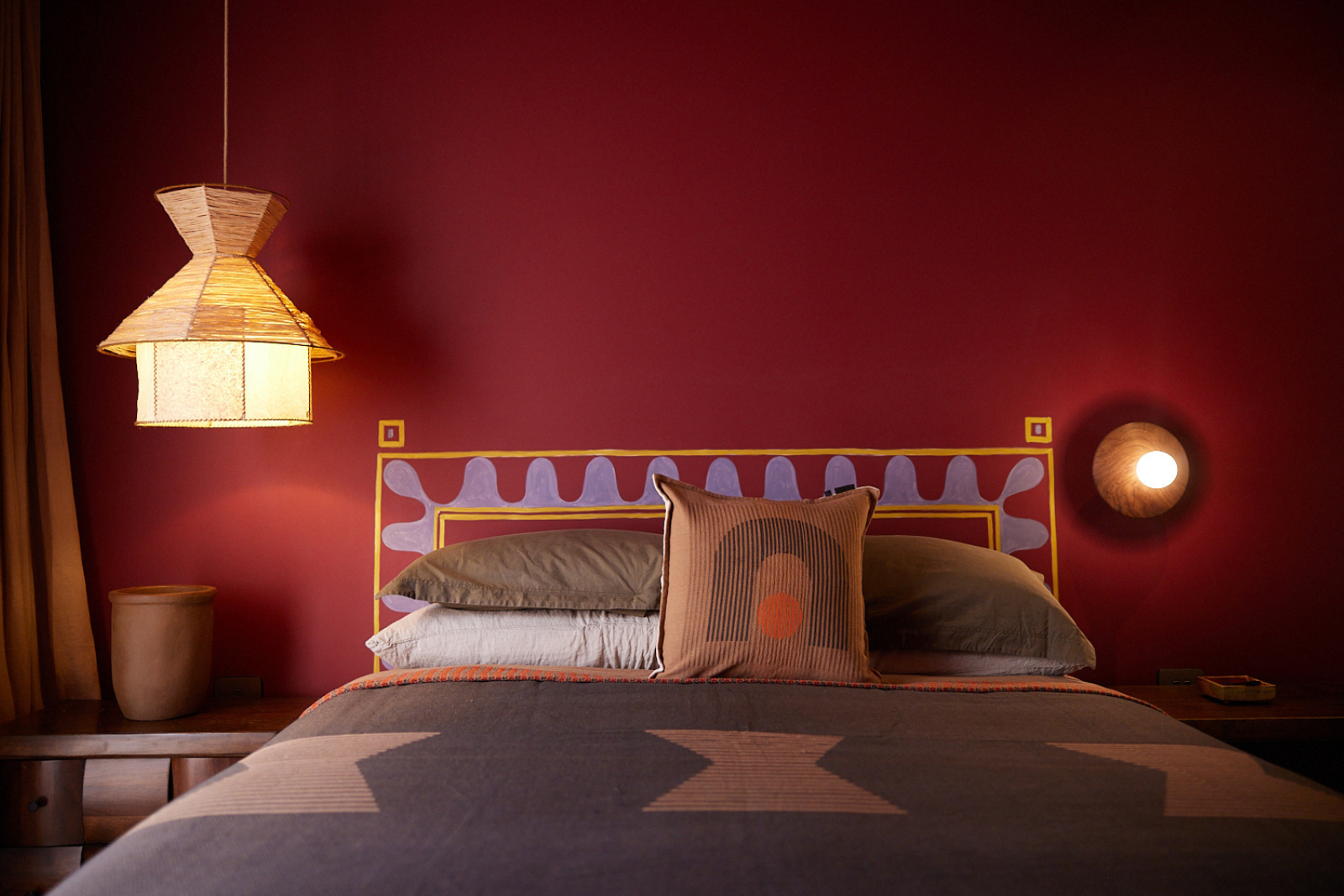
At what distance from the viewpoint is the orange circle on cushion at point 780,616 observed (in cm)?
158

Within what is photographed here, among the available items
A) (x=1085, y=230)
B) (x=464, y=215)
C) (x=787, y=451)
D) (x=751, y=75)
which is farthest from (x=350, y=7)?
(x=1085, y=230)

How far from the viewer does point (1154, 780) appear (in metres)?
1.08

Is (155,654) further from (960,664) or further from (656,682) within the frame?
(960,664)

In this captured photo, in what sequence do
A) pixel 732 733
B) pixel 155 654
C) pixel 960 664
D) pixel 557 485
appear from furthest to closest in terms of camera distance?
pixel 557 485
pixel 155 654
pixel 960 664
pixel 732 733

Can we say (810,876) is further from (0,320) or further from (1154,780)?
(0,320)

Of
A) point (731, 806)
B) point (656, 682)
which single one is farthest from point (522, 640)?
point (731, 806)

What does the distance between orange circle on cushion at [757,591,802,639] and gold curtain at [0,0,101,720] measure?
1.91 metres

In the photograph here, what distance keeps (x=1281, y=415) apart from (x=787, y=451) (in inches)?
59.6

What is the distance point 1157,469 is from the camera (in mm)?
2275

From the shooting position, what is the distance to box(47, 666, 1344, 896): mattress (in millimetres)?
812

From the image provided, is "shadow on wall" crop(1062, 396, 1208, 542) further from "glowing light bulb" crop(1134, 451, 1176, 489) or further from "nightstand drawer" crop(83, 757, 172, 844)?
"nightstand drawer" crop(83, 757, 172, 844)

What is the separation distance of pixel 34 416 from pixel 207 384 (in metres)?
0.78

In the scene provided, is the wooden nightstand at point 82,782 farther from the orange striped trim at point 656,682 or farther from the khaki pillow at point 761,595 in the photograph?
the khaki pillow at point 761,595

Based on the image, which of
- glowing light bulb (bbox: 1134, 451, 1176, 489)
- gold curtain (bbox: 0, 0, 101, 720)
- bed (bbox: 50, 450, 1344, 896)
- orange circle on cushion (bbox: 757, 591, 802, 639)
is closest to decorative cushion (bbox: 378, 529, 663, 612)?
bed (bbox: 50, 450, 1344, 896)
